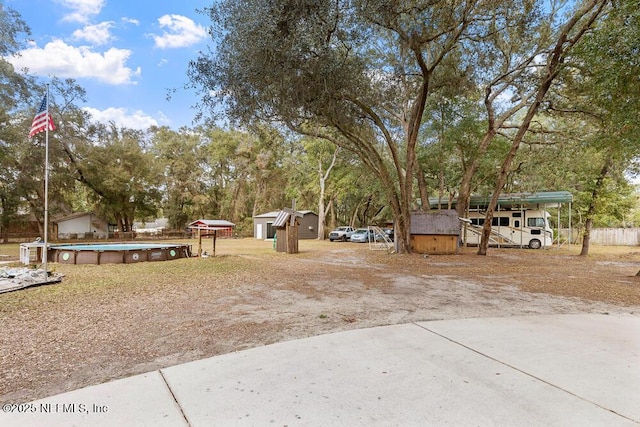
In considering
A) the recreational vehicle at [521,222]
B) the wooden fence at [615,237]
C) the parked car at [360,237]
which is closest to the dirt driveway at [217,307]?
the recreational vehicle at [521,222]

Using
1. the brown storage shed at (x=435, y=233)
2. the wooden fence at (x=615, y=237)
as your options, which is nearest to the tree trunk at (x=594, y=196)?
the brown storage shed at (x=435, y=233)

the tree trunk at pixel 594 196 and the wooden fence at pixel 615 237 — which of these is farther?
the wooden fence at pixel 615 237

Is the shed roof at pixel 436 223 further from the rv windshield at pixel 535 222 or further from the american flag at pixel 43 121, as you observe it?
the american flag at pixel 43 121

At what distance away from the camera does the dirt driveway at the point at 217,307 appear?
3.32 m

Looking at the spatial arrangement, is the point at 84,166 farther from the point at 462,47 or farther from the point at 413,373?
the point at 413,373

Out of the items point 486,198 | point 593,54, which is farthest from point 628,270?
point 486,198

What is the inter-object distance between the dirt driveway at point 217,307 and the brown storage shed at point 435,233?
5206 millimetres

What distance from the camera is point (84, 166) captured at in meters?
23.7

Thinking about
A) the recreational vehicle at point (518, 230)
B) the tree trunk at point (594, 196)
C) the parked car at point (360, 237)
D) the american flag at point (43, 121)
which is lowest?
the parked car at point (360, 237)

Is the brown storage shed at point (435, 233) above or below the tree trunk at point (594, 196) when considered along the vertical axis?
below

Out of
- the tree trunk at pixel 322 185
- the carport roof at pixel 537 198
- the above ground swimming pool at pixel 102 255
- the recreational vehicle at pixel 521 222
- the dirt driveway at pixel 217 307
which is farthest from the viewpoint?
the tree trunk at pixel 322 185

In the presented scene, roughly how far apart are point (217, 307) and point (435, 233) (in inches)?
467

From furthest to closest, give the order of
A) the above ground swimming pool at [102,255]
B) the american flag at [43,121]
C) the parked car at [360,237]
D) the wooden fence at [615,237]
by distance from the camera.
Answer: the parked car at [360,237], the wooden fence at [615,237], the above ground swimming pool at [102,255], the american flag at [43,121]

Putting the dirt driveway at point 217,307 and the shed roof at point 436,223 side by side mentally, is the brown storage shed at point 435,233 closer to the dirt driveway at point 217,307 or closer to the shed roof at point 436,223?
the shed roof at point 436,223
